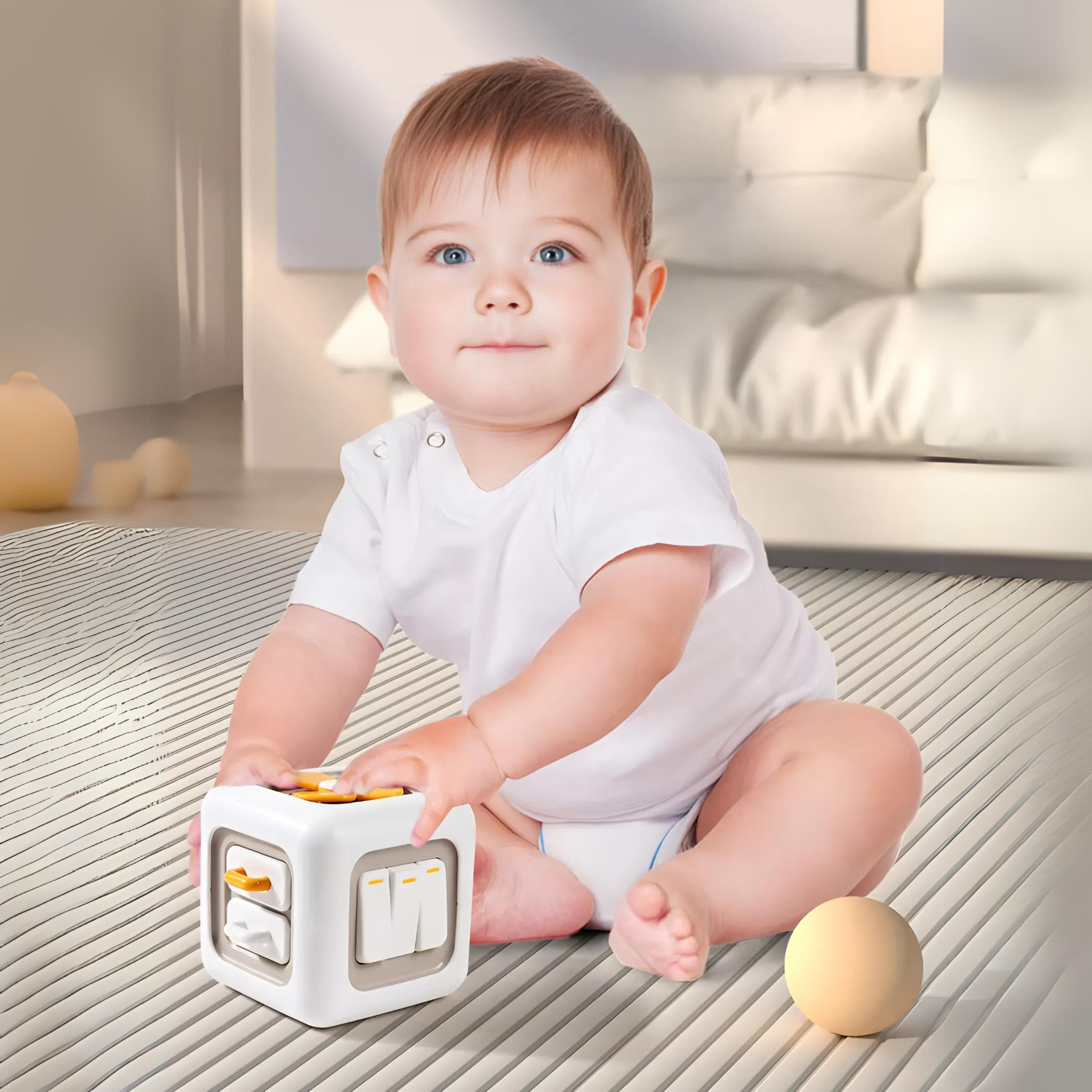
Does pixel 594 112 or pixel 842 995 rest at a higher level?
pixel 594 112

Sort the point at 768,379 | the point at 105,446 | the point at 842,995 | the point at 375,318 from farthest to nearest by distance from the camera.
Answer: the point at 768,379
the point at 375,318
the point at 105,446
the point at 842,995

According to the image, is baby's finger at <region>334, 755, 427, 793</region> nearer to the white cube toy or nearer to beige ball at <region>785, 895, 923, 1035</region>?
the white cube toy

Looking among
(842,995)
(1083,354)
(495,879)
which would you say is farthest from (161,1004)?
(1083,354)

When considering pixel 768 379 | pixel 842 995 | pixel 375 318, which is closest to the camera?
pixel 842 995

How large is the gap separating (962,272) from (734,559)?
0.31m

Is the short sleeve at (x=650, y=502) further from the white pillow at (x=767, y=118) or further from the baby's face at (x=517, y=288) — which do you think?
the white pillow at (x=767, y=118)

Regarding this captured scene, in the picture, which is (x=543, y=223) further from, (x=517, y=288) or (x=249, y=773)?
(x=249, y=773)

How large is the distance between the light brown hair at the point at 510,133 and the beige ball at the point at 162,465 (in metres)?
0.11

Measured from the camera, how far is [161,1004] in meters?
0.48

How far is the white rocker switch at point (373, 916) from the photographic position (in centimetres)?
44

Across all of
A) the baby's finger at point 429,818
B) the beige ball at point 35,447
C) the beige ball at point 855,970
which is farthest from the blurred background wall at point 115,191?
the beige ball at point 855,970

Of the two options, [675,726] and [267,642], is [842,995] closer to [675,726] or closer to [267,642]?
[675,726]

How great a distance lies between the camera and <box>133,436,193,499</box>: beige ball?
22.0 inches

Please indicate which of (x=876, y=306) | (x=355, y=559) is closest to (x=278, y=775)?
(x=355, y=559)
